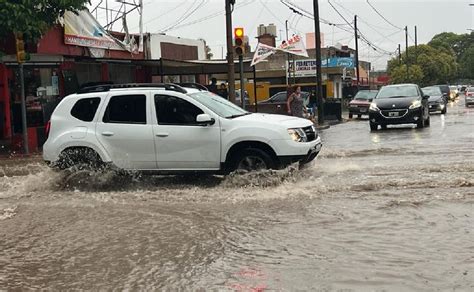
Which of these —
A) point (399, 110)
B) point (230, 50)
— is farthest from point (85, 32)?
point (399, 110)

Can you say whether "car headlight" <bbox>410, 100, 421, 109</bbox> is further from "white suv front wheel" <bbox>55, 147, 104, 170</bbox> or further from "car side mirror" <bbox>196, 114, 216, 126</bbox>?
"white suv front wheel" <bbox>55, 147, 104, 170</bbox>

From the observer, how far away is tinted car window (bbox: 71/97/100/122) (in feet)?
32.0

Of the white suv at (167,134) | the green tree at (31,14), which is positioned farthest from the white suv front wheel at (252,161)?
the green tree at (31,14)

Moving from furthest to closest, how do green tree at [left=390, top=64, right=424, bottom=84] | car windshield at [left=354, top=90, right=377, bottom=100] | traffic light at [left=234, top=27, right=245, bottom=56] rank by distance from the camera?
green tree at [left=390, top=64, right=424, bottom=84] → car windshield at [left=354, top=90, right=377, bottom=100] → traffic light at [left=234, top=27, right=245, bottom=56]

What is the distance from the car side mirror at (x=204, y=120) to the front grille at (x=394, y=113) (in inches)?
445

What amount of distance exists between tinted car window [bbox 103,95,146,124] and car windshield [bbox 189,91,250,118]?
836mm

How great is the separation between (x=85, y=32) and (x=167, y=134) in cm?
994

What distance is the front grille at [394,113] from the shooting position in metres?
19.0

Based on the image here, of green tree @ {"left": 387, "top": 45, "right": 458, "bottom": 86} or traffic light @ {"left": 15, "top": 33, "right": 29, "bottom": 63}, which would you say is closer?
traffic light @ {"left": 15, "top": 33, "right": 29, "bottom": 63}

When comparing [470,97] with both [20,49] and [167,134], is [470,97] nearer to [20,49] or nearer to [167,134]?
[20,49]

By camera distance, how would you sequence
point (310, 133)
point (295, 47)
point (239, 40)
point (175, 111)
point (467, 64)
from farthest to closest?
point (467, 64), point (295, 47), point (239, 40), point (310, 133), point (175, 111)

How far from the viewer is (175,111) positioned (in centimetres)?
937

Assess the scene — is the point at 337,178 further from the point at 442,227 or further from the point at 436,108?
the point at 436,108

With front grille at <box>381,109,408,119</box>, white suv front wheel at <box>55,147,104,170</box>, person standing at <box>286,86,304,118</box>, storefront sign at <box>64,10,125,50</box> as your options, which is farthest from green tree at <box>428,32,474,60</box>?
white suv front wheel at <box>55,147,104,170</box>
